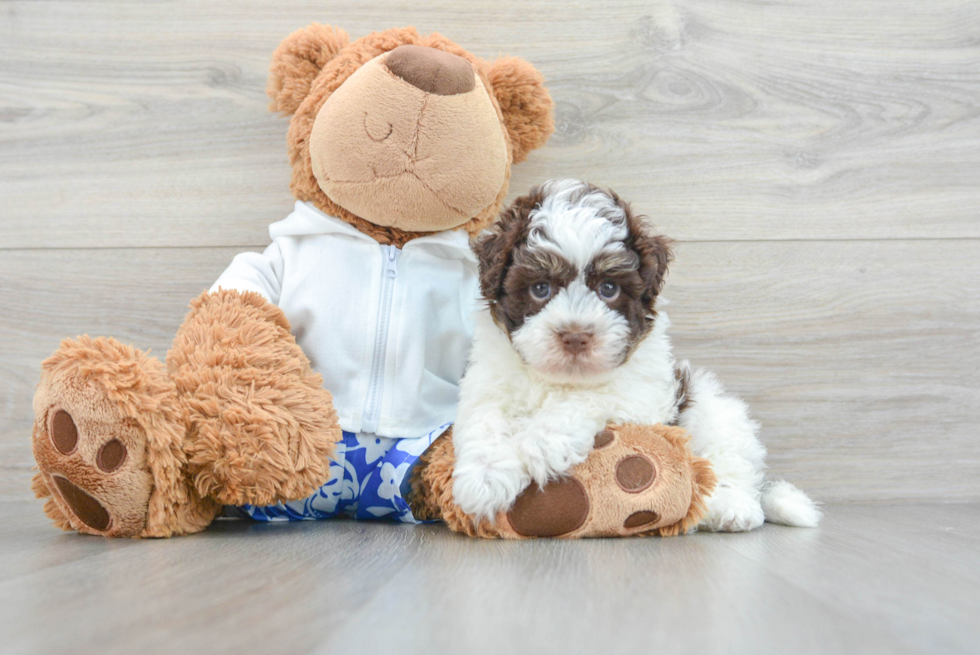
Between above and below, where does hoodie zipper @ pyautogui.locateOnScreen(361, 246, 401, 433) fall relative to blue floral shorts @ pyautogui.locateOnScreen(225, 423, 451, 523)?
above

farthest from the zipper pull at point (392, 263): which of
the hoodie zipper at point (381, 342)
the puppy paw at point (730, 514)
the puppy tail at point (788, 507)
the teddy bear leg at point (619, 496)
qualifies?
the puppy tail at point (788, 507)

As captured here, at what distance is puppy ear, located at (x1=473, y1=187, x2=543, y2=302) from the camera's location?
3.95 feet

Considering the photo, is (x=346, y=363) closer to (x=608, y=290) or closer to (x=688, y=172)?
(x=608, y=290)

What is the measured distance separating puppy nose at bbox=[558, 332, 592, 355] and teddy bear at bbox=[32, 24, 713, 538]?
16cm

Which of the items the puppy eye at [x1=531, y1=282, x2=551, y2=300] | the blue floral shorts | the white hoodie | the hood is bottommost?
the blue floral shorts

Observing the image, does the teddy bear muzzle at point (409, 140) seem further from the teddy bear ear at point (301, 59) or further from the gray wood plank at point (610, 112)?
the gray wood plank at point (610, 112)

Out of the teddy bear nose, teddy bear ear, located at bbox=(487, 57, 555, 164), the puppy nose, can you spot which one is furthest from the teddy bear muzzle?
the puppy nose

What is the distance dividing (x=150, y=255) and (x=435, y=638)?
1330 mm

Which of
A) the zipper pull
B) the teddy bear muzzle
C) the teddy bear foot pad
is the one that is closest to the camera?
the teddy bear foot pad

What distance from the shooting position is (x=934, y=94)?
5.56 ft

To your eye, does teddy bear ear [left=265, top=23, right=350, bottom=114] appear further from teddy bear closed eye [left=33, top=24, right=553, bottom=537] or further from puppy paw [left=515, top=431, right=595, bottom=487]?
puppy paw [left=515, top=431, right=595, bottom=487]

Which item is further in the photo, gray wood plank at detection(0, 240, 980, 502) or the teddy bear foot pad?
gray wood plank at detection(0, 240, 980, 502)

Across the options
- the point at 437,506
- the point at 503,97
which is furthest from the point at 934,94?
the point at 437,506

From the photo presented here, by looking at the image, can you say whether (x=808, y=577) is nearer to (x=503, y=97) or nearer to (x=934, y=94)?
(x=503, y=97)
